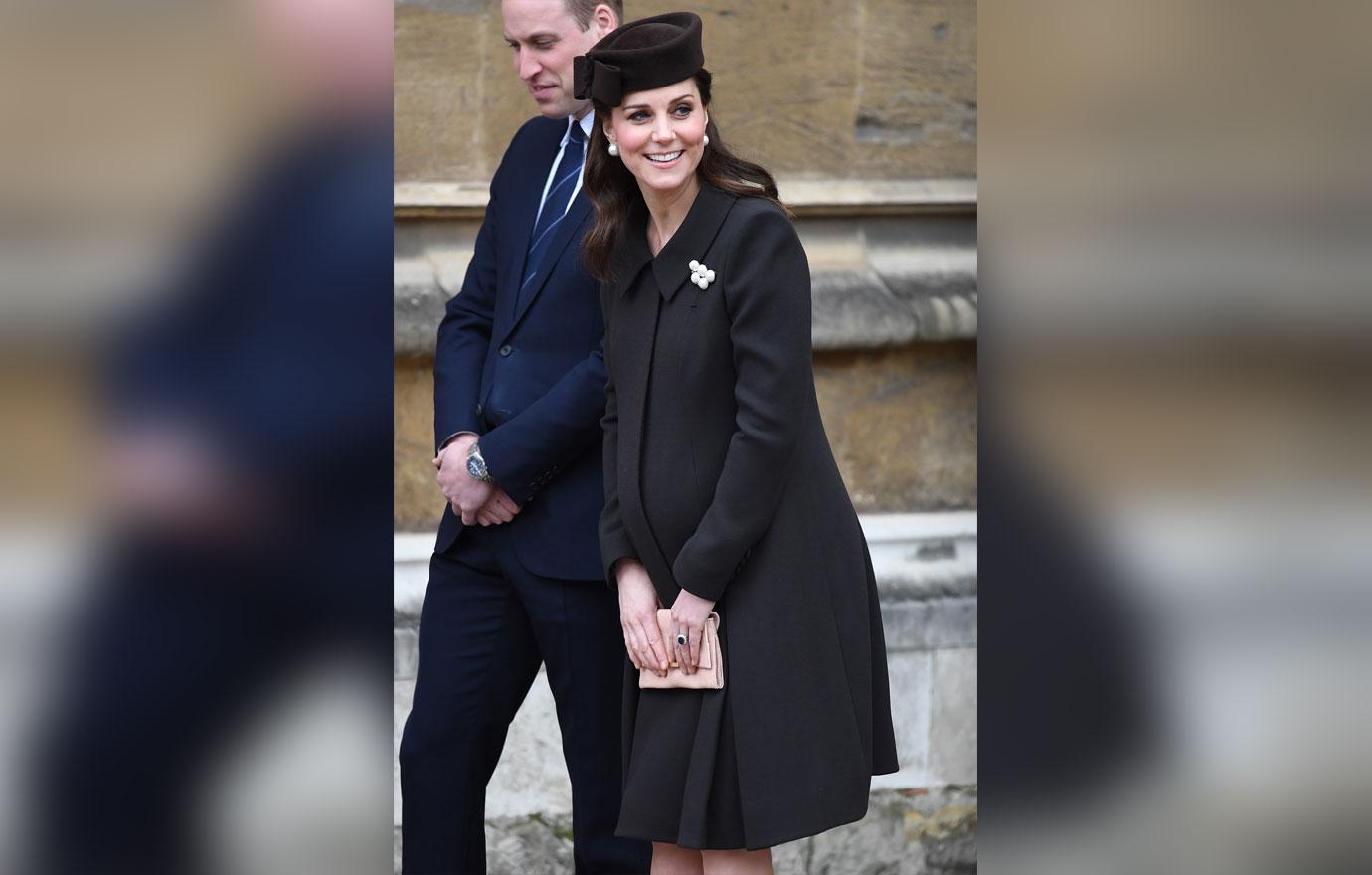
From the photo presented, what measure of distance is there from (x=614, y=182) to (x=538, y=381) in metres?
0.42

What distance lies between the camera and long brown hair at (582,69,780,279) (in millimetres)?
2404

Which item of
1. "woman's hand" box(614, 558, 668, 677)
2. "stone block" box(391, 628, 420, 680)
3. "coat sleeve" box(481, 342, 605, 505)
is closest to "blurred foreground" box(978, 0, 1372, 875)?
"woman's hand" box(614, 558, 668, 677)

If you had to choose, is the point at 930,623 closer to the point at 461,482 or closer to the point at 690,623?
the point at 461,482

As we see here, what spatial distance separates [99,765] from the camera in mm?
1387

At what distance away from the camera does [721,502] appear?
229cm

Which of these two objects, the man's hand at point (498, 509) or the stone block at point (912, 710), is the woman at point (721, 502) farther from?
the stone block at point (912, 710)

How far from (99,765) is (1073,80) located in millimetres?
965

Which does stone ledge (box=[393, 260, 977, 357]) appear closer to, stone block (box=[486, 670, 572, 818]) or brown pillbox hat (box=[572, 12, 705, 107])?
stone block (box=[486, 670, 572, 818])

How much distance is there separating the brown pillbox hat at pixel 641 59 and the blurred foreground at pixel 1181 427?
0.89m

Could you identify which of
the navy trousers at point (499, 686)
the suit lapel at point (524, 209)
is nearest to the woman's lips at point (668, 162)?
the suit lapel at point (524, 209)

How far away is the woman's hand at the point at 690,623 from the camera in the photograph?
2.33 meters

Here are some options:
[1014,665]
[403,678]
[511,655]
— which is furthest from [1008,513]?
[403,678]

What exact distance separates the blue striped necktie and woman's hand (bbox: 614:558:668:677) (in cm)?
56

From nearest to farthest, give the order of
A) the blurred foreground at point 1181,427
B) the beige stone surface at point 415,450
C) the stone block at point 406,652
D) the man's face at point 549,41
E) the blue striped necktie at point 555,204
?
the blurred foreground at point 1181,427
the man's face at point 549,41
the blue striped necktie at point 555,204
the stone block at point 406,652
the beige stone surface at point 415,450
